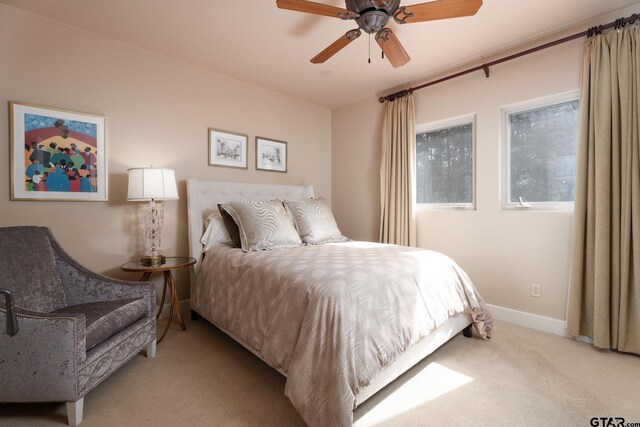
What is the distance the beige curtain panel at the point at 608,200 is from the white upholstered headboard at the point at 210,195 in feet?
9.34

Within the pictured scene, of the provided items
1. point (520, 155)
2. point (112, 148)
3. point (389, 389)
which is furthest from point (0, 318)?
point (520, 155)

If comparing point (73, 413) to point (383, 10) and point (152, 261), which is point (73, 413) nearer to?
point (152, 261)

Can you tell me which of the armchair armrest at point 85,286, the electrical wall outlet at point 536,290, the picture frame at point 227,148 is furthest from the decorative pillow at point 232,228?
the electrical wall outlet at point 536,290

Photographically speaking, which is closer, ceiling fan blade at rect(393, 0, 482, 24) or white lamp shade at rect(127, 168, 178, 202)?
ceiling fan blade at rect(393, 0, 482, 24)

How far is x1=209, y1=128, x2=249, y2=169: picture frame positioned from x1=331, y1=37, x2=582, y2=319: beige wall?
6.83 feet

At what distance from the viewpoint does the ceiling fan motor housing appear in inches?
66.9

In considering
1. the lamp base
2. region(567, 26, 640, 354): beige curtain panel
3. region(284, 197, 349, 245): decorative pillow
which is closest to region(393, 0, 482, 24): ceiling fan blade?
region(567, 26, 640, 354): beige curtain panel

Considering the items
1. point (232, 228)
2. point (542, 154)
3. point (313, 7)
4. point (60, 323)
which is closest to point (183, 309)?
point (232, 228)

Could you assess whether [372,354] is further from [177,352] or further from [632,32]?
[632,32]

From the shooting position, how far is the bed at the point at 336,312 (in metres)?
1.40

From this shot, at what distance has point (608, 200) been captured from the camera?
226cm

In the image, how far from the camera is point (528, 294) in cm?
274

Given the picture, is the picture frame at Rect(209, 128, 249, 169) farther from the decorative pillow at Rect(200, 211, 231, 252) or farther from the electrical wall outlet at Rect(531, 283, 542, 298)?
the electrical wall outlet at Rect(531, 283, 542, 298)

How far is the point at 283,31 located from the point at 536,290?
3.13m
